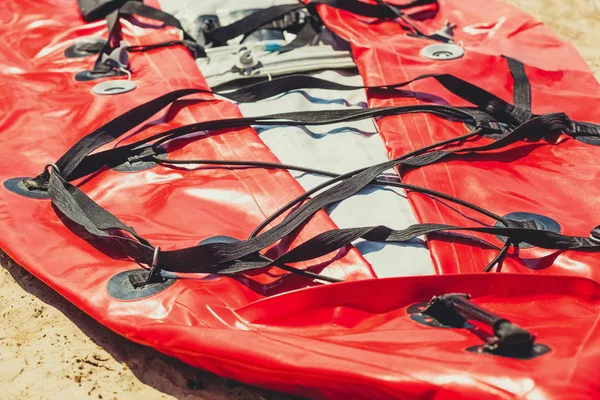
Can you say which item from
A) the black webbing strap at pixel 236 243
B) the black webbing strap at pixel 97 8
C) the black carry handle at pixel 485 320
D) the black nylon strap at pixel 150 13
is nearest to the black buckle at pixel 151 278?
the black webbing strap at pixel 236 243

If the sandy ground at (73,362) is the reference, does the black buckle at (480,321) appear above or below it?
above

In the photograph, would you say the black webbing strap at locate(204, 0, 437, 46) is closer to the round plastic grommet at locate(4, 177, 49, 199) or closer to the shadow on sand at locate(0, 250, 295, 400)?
the round plastic grommet at locate(4, 177, 49, 199)

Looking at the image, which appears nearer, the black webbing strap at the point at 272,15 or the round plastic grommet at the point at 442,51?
the round plastic grommet at the point at 442,51

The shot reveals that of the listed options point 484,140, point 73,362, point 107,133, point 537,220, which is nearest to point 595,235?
point 537,220

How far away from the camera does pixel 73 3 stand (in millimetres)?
2855

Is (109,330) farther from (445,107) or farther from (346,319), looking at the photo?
(445,107)

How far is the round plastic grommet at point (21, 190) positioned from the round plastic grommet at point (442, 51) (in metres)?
1.35

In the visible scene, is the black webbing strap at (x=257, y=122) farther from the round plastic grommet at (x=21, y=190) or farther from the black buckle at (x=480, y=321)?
the black buckle at (x=480, y=321)

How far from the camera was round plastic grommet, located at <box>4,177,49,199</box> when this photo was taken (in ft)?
6.07

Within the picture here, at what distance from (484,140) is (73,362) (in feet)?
4.15

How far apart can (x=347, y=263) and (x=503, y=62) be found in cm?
119

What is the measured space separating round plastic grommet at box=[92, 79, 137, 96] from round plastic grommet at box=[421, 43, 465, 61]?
0.98 meters

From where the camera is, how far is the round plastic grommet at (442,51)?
8.32 ft

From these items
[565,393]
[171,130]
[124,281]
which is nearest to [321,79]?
[171,130]
